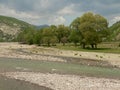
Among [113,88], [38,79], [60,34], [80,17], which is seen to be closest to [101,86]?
[113,88]

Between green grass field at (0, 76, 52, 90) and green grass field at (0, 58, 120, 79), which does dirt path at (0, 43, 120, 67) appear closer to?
green grass field at (0, 58, 120, 79)

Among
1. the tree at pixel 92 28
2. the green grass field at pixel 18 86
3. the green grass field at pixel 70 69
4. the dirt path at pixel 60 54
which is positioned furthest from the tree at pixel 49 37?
the green grass field at pixel 18 86

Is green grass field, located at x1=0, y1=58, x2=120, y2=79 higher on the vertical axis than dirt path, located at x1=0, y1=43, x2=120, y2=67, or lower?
lower

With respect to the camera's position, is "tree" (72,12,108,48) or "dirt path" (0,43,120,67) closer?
"dirt path" (0,43,120,67)

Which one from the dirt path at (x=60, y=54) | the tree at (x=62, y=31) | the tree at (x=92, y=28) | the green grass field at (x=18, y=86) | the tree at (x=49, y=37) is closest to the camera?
the green grass field at (x=18, y=86)

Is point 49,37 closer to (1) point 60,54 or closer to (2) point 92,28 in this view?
(2) point 92,28

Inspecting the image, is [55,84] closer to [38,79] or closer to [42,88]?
[42,88]

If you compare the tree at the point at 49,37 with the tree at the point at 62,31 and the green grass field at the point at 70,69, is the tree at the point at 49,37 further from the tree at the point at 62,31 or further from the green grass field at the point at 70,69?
the green grass field at the point at 70,69

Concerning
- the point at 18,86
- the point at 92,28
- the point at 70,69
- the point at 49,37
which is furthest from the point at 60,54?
the point at 49,37

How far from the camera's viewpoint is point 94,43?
103250 mm

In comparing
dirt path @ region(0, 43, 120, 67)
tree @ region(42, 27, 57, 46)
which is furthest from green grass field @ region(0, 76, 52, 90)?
tree @ region(42, 27, 57, 46)

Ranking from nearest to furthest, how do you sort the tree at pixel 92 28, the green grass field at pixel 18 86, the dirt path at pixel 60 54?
the green grass field at pixel 18 86
the dirt path at pixel 60 54
the tree at pixel 92 28

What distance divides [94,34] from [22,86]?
254 feet

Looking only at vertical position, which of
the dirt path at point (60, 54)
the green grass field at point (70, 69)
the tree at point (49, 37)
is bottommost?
the green grass field at point (70, 69)
